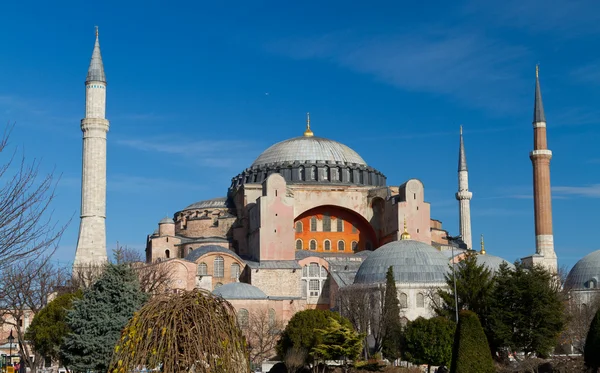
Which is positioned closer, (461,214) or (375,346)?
(375,346)

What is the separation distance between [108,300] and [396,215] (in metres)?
30.0

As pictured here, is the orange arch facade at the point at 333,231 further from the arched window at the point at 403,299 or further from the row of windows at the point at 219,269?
the arched window at the point at 403,299

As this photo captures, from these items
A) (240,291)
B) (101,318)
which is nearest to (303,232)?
(240,291)

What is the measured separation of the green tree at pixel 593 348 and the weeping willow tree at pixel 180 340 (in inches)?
445

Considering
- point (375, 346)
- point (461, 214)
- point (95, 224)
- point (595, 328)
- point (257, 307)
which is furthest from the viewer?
point (461, 214)

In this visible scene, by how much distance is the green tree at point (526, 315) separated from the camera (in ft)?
93.4

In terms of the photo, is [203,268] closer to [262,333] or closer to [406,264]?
[262,333]

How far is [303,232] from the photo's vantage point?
171 ft

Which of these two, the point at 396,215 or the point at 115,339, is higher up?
the point at 396,215

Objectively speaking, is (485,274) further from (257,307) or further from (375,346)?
(257,307)

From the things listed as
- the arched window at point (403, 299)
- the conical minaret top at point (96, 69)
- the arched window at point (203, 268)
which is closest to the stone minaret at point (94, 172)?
the conical minaret top at point (96, 69)

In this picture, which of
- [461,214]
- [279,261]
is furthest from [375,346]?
[461,214]

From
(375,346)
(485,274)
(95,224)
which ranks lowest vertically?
(375,346)

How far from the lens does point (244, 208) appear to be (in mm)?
51938
